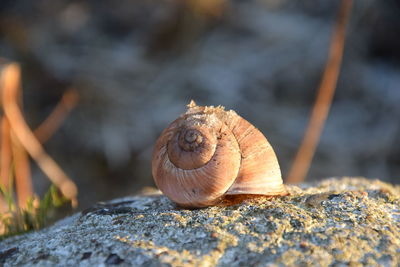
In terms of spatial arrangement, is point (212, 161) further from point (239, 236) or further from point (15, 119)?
point (15, 119)

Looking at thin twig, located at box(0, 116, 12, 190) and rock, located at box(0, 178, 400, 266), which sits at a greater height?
thin twig, located at box(0, 116, 12, 190)

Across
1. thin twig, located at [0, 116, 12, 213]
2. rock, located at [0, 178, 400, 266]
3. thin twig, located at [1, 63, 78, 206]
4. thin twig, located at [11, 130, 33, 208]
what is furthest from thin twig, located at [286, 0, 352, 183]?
thin twig, located at [0, 116, 12, 213]

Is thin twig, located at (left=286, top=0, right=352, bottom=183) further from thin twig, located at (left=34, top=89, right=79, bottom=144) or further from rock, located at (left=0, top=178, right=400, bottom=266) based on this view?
thin twig, located at (left=34, top=89, right=79, bottom=144)

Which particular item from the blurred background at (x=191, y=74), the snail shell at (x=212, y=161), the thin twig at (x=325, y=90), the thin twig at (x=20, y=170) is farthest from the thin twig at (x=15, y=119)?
the thin twig at (x=325, y=90)

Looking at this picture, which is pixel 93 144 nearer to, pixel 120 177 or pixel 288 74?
pixel 120 177

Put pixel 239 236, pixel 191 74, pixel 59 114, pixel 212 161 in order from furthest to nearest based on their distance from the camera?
pixel 191 74 → pixel 59 114 → pixel 212 161 → pixel 239 236

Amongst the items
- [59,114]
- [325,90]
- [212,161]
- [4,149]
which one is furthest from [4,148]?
[325,90]

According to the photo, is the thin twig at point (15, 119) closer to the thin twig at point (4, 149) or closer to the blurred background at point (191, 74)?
the thin twig at point (4, 149)

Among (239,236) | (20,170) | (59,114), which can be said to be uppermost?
(59,114)
